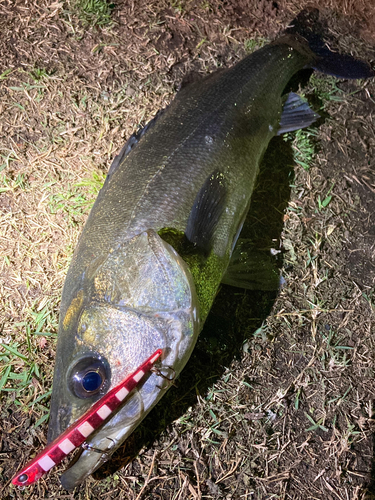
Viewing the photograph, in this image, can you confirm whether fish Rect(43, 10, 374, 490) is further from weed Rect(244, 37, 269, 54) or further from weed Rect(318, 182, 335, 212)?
weed Rect(318, 182, 335, 212)

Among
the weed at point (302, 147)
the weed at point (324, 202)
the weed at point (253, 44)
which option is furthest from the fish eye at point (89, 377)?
the weed at point (253, 44)

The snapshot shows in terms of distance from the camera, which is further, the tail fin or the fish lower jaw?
the tail fin

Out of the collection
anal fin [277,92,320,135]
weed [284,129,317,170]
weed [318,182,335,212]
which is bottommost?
weed [318,182,335,212]

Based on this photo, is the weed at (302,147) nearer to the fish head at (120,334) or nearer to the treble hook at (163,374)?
the fish head at (120,334)


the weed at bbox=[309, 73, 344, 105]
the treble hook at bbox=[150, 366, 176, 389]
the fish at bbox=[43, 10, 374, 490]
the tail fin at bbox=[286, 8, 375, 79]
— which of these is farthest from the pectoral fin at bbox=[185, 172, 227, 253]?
the tail fin at bbox=[286, 8, 375, 79]

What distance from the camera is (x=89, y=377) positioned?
1.93 m

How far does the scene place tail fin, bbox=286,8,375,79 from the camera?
370cm

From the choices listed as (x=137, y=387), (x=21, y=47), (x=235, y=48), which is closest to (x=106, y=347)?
(x=137, y=387)

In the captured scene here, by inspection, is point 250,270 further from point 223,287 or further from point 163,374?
point 163,374

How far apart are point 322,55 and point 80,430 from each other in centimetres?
401

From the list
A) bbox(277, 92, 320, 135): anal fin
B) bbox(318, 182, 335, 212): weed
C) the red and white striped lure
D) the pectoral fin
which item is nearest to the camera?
the red and white striped lure

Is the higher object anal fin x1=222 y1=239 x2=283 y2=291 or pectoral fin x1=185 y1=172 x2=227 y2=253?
pectoral fin x1=185 y1=172 x2=227 y2=253

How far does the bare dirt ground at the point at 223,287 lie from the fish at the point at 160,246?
1.84 feet

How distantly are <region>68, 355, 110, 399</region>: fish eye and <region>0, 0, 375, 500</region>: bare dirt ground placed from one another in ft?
2.81
